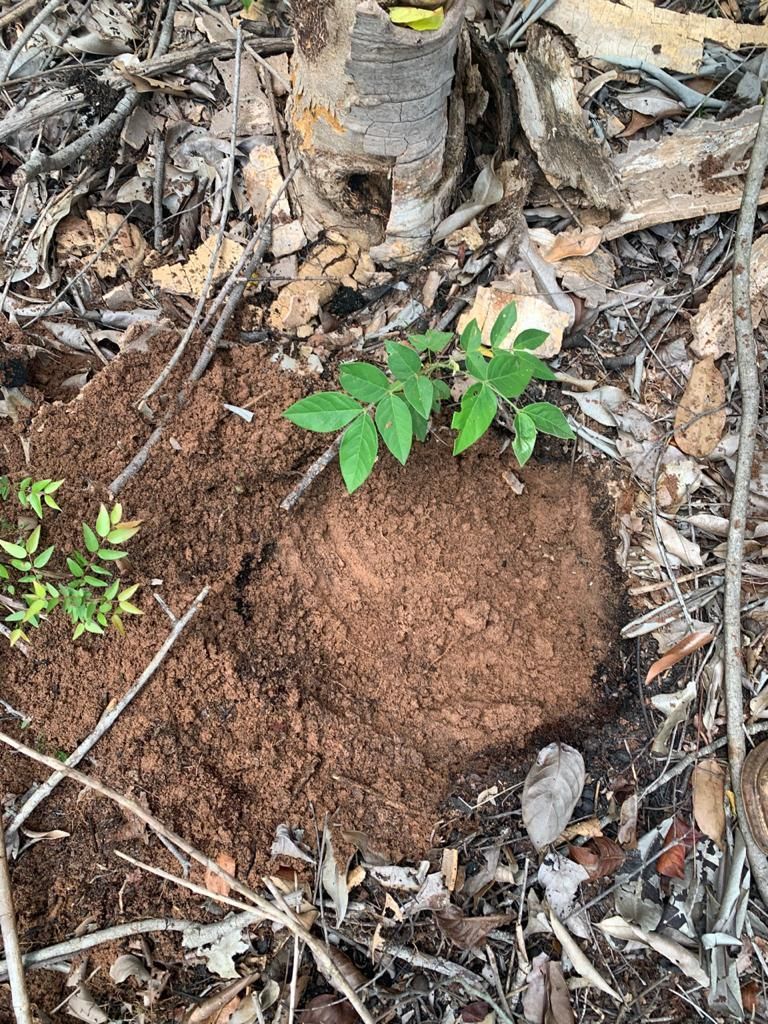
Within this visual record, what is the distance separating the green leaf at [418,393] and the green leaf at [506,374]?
6.3 inches

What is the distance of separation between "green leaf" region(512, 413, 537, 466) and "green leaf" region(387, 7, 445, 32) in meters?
0.93

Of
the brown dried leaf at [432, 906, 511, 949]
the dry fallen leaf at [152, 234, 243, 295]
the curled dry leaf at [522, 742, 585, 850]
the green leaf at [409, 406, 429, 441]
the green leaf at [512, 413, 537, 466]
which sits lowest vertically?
the brown dried leaf at [432, 906, 511, 949]

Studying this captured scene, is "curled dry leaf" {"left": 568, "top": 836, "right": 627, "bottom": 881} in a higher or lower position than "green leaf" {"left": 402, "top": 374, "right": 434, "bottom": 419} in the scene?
lower

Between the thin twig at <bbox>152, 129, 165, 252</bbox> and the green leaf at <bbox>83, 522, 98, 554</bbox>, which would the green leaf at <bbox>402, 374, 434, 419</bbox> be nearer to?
the green leaf at <bbox>83, 522, 98, 554</bbox>

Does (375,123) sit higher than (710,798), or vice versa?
(375,123)

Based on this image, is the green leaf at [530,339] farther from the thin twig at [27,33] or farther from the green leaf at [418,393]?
the thin twig at [27,33]

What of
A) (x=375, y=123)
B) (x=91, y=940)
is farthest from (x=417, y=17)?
(x=91, y=940)

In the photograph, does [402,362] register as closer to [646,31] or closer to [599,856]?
[599,856]

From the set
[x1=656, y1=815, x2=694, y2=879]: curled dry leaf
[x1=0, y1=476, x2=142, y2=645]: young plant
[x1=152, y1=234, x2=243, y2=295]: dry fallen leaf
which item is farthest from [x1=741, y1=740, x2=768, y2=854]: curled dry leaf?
[x1=152, y1=234, x2=243, y2=295]: dry fallen leaf

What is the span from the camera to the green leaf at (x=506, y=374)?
171 cm

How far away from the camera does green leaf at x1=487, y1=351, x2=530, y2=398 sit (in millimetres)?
1713

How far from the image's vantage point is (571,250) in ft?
7.33

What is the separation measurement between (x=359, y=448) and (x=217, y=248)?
931 mm

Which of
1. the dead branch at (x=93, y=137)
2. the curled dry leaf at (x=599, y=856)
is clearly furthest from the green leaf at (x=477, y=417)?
the dead branch at (x=93, y=137)
